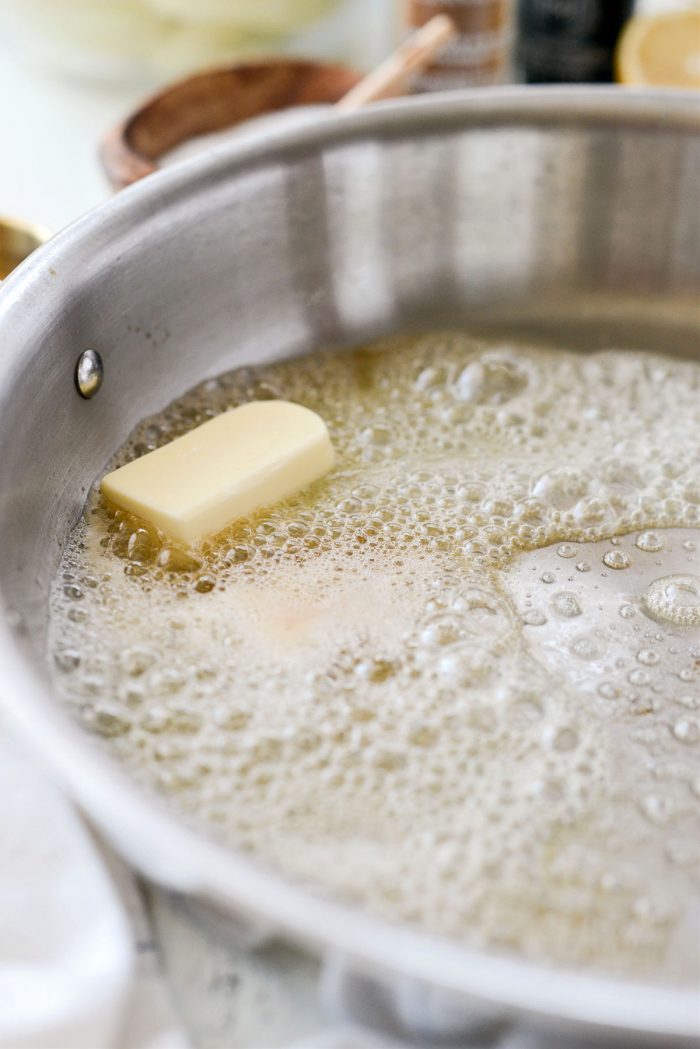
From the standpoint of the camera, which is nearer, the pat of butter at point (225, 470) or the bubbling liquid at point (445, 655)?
the bubbling liquid at point (445, 655)

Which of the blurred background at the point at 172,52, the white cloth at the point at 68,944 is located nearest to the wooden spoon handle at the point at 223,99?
the blurred background at the point at 172,52

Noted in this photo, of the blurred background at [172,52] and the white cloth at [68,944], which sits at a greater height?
the blurred background at [172,52]

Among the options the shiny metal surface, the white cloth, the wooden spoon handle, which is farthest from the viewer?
the wooden spoon handle

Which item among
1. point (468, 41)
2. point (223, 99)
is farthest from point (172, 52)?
point (468, 41)

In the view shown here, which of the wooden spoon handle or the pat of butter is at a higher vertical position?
the wooden spoon handle

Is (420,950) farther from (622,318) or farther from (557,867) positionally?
(622,318)

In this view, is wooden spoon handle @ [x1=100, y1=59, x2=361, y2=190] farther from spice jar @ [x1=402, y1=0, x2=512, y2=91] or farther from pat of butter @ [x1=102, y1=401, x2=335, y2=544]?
pat of butter @ [x1=102, y1=401, x2=335, y2=544]

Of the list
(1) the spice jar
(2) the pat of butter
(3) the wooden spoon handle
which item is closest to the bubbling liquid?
(2) the pat of butter

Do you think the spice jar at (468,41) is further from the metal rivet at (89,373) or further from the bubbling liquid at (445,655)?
the metal rivet at (89,373)

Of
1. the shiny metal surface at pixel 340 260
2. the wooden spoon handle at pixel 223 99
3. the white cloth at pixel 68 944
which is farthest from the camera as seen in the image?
the wooden spoon handle at pixel 223 99

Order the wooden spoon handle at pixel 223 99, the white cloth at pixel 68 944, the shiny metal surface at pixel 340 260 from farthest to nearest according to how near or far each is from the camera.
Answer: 1. the wooden spoon handle at pixel 223 99
2. the shiny metal surface at pixel 340 260
3. the white cloth at pixel 68 944
